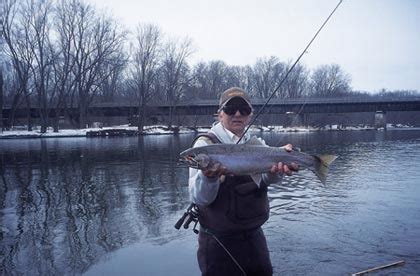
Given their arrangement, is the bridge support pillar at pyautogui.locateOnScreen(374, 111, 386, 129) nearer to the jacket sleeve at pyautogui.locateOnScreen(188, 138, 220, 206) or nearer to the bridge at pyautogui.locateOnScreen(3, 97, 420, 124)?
the bridge at pyautogui.locateOnScreen(3, 97, 420, 124)

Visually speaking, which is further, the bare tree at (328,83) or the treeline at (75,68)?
the bare tree at (328,83)

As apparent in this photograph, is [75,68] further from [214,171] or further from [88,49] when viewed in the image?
[214,171]

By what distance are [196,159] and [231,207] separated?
61 cm

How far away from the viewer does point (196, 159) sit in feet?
11.2

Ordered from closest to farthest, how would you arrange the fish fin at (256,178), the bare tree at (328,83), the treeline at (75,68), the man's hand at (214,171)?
1. the man's hand at (214,171)
2. the fish fin at (256,178)
3. the treeline at (75,68)
4. the bare tree at (328,83)

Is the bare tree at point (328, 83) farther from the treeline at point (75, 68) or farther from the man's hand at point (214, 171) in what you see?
the man's hand at point (214, 171)

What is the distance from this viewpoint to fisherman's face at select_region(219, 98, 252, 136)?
3.89 m

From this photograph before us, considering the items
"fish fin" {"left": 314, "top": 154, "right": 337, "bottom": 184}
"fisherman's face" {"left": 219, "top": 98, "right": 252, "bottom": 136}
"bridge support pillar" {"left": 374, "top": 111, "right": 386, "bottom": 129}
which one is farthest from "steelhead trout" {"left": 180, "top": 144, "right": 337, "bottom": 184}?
"bridge support pillar" {"left": 374, "top": 111, "right": 386, "bottom": 129}

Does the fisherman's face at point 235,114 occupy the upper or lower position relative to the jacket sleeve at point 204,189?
upper

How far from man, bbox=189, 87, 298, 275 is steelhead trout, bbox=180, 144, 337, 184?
70 millimetres

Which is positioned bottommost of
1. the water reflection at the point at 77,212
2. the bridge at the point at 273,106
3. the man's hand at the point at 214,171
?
the water reflection at the point at 77,212

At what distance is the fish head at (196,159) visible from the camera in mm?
3387

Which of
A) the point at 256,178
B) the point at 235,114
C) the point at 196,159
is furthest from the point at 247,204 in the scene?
the point at 235,114

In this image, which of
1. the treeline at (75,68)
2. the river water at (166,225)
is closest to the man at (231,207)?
the river water at (166,225)
